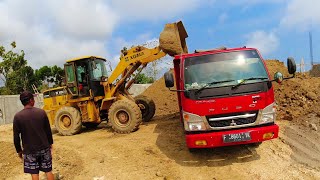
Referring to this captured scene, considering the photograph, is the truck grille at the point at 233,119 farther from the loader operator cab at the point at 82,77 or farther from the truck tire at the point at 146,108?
the truck tire at the point at 146,108

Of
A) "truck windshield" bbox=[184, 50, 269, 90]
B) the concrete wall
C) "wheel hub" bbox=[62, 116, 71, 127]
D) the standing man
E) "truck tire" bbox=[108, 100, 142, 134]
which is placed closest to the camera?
the standing man

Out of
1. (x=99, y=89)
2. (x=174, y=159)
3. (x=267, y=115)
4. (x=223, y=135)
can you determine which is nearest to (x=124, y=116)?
(x=99, y=89)

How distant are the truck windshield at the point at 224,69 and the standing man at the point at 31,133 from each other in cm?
317

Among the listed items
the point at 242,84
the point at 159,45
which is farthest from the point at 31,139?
the point at 159,45

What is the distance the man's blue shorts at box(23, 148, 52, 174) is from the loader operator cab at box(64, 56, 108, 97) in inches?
248

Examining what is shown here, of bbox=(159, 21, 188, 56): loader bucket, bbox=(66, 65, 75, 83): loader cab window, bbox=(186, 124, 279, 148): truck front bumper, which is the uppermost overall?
bbox=(159, 21, 188, 56): loader bucket

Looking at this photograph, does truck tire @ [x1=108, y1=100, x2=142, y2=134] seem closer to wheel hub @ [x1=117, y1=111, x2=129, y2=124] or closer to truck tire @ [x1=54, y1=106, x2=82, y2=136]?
wheel hub @ [x1=117, y1=111, x2=129, y2=124]

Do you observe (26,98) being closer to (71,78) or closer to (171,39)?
(171,39)

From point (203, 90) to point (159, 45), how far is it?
433 centimetres

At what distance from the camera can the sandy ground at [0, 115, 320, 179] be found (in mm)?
7473

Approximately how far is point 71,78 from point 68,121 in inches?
60.2

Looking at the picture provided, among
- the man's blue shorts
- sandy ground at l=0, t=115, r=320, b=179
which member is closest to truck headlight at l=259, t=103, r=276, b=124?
sandy ground at l=0, t=115, r=320, b=179

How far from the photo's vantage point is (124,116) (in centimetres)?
1156

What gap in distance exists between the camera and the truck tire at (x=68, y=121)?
12477mm
